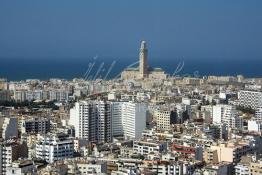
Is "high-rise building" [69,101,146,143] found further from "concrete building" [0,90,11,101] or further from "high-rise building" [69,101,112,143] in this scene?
"concrete building" [0,90,11,101]

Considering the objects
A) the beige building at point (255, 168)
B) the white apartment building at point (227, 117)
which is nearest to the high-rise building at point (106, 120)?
the white apartment building at point (227, 117)

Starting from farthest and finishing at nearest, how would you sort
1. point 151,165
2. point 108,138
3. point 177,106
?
point 177,106
point 108,138
point 151,165

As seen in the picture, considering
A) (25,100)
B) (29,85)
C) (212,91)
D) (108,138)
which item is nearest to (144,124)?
(108,138)

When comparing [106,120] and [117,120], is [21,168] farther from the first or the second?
[117,120]

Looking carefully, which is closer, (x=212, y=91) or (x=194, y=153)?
(x=194, y=153)

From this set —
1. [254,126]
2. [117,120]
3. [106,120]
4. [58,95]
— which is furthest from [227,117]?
[58,95]

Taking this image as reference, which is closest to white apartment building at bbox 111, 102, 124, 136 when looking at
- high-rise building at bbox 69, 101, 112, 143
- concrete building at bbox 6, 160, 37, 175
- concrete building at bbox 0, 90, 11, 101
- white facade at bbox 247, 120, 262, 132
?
high-rise building at bbox 69, 101, 112, 143

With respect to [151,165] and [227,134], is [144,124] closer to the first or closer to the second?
[227,134]
